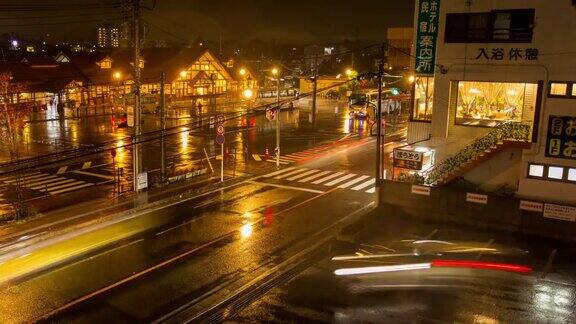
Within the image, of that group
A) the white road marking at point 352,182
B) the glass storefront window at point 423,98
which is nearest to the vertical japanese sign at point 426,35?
the glass storefront window at point 423,98

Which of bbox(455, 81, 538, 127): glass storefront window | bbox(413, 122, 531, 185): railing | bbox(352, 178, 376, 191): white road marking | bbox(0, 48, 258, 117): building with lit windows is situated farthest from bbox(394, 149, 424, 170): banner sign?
bbox(0, 48, 258, 117): building with lit windows

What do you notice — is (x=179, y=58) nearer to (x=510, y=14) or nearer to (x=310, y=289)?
(x=510, y=14)

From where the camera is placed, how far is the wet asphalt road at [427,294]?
12.9 meters

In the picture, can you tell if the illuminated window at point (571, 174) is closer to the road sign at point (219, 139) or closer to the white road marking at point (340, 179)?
the white road marking at point (340, 179)

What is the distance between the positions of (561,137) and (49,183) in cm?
2501

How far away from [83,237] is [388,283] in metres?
11.4

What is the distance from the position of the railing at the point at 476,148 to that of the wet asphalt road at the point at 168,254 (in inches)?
139

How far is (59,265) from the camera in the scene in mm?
16234

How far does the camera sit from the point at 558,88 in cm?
2031

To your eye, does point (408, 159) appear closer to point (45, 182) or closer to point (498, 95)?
point (498, 95)

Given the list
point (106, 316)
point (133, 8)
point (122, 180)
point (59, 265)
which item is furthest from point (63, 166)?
point (106, 316)

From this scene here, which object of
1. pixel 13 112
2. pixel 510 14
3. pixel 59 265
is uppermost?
pixel 510 14

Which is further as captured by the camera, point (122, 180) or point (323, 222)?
point (122, 180)

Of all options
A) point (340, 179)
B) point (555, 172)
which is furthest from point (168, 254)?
point (555, 172)
